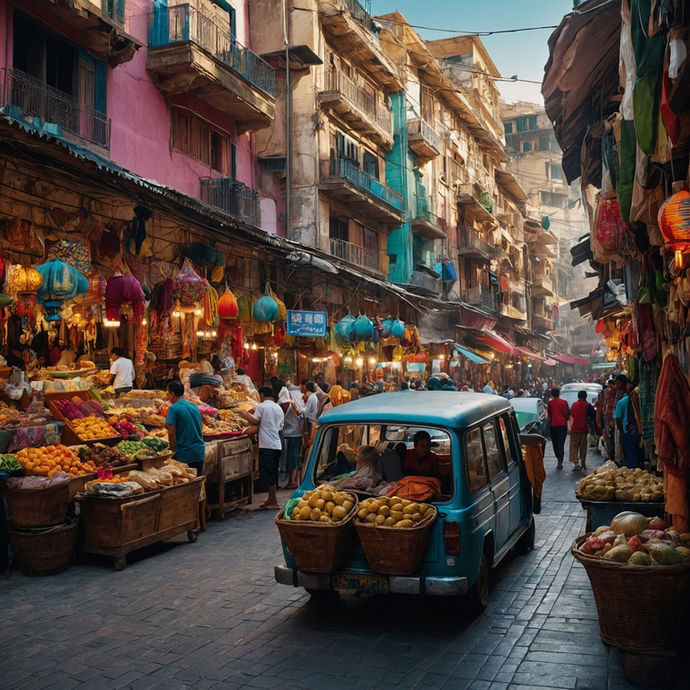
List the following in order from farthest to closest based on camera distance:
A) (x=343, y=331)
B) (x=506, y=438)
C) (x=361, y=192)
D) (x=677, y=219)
Answer: (x=361, y=192)
(x=343, y=331)
(x=506, y=438)
(x=677, y=219)

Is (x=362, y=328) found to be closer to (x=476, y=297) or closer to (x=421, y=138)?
(x=421, y=138)

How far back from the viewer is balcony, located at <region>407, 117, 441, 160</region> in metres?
29.7

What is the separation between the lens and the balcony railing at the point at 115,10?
41.5ft

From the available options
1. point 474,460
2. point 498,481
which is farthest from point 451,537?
point 498,481

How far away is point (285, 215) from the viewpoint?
21906mm

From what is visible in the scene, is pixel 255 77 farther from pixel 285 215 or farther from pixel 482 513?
pixel 482 513

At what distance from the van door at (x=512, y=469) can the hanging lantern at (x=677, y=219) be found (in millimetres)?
3016

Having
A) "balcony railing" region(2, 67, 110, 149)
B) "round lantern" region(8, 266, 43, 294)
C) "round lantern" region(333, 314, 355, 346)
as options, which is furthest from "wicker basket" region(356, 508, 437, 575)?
"round lantern" region(333, 314, 355, 346)

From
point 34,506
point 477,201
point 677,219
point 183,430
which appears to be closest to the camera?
point 677,219

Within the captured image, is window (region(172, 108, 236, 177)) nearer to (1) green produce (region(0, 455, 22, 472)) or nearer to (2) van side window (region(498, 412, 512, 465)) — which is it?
(1) green produce (region(0, 455, 22, 472))

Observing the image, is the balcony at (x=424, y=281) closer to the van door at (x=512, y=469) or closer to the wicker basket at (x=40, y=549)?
the van door at (x=512, y=469)

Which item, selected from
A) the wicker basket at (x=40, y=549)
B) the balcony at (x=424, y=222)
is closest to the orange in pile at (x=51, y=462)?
the wicker basket at (x=40, y=549)

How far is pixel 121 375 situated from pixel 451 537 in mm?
8333

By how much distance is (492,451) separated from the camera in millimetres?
6879
